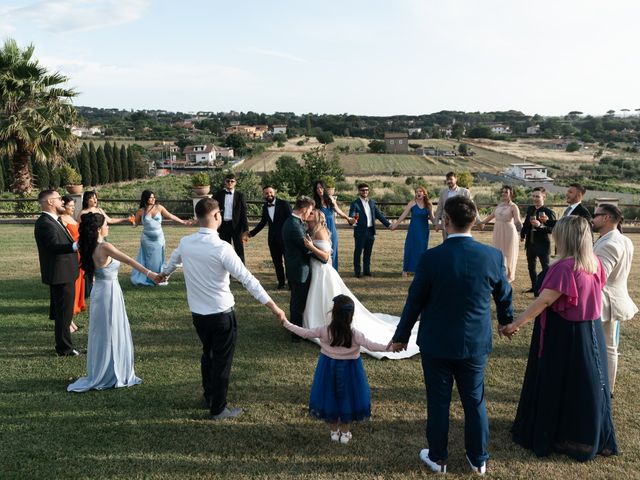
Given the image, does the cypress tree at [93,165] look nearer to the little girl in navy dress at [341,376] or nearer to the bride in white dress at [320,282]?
the bride in white dress at [320,282]

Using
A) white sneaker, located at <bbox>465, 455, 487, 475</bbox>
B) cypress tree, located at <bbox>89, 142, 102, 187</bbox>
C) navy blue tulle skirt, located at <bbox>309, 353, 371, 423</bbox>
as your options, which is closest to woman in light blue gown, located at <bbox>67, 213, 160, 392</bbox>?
navy blue tulle skirt, located at <bbox>309, 353, 371, 423</bbox>

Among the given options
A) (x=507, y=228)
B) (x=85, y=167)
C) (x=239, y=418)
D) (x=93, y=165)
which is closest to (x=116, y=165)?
(x=93, y=165)

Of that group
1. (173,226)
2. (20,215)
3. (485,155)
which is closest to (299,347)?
(173,226)

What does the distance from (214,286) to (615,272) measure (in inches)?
146

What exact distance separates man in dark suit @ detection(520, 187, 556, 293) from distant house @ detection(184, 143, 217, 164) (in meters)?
82.4

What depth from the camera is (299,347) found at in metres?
6.84

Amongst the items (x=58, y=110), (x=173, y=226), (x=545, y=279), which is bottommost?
(x=173, y=226)

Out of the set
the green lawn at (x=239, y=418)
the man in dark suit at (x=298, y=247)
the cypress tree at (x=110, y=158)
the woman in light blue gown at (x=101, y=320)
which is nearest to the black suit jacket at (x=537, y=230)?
the green lawn at (x=239, y=418)

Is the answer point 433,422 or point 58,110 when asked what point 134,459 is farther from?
point 58,110

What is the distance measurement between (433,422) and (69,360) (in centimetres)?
452

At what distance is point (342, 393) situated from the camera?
176 inches

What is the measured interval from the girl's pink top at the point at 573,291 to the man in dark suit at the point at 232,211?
22.3 ft

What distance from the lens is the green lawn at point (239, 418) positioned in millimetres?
4172

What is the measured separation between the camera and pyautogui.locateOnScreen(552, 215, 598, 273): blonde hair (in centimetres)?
407
